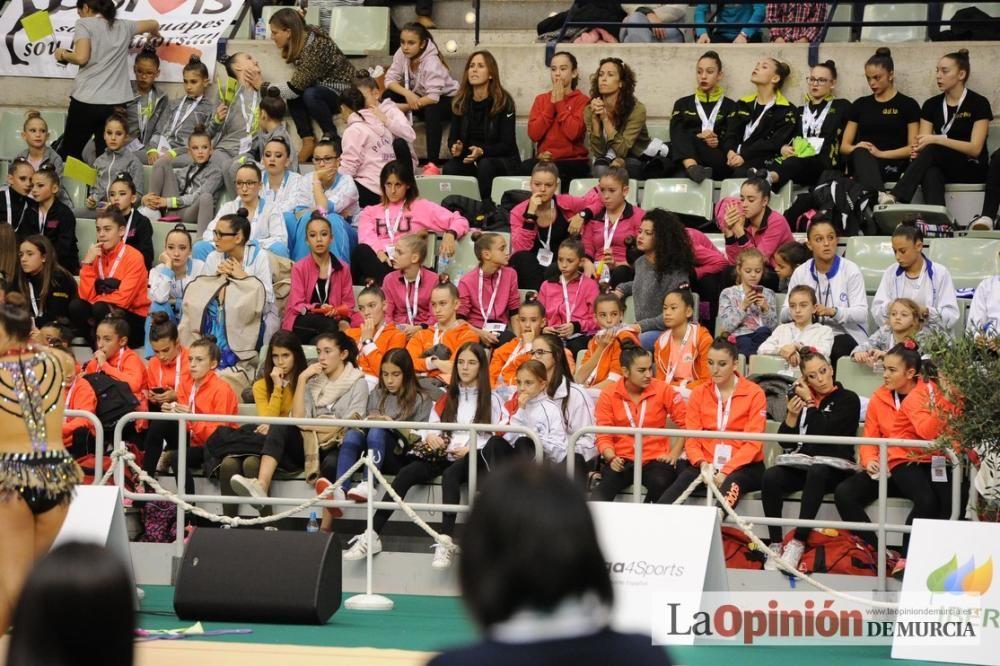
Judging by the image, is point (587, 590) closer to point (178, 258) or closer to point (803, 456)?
point (803, 456)

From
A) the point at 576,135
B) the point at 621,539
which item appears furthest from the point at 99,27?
the point at 621,539

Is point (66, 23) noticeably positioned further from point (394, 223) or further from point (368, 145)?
point (394, 223)

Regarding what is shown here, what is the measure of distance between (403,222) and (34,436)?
6498 millimetres

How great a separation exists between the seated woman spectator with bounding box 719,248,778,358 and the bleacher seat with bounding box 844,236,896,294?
1.17 m

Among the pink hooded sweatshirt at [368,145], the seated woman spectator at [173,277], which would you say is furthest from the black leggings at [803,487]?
the pink hooded sweatshirt at [368,145]

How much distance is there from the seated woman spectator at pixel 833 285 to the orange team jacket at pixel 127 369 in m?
4.62

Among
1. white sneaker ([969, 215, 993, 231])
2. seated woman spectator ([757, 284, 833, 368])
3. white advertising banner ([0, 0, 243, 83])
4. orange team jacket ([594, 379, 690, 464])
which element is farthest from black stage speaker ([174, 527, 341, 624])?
white advertising banner ([0, 0, 243, 83])

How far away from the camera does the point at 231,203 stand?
42.2ft

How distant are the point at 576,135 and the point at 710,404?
4412mm

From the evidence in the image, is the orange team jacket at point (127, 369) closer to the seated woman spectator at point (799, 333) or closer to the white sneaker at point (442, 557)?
the white sneaker at point (442, 557)

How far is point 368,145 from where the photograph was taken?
1365 cm

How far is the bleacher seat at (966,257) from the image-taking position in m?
12.0

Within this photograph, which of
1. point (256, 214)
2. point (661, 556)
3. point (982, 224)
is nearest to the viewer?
point (661, 556)

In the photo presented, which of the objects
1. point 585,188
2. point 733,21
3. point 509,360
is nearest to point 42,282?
point 509,360
